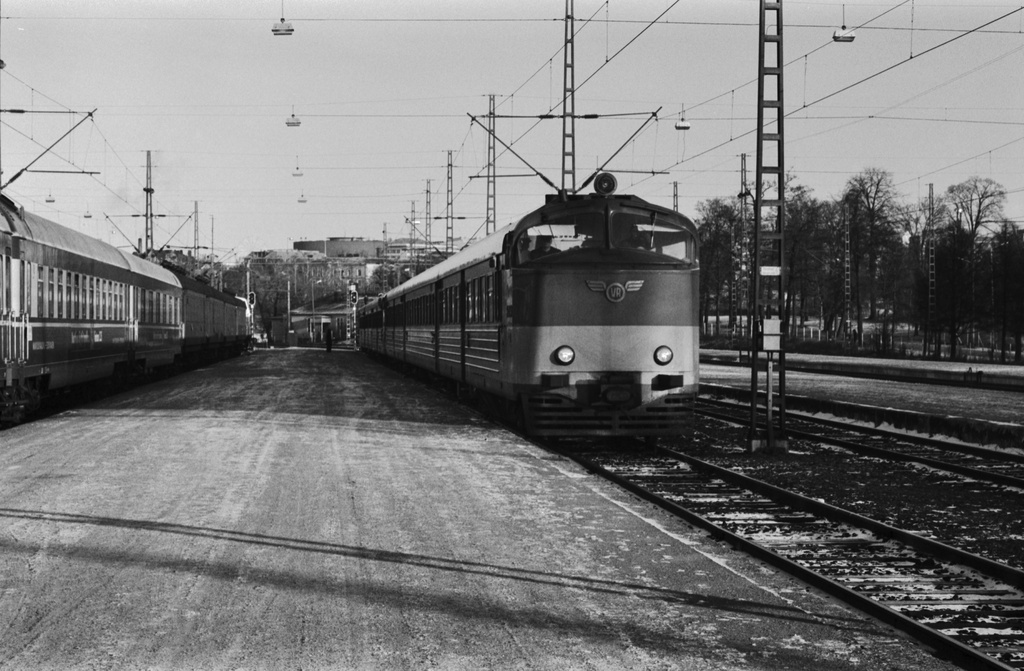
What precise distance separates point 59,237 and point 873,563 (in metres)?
17.2

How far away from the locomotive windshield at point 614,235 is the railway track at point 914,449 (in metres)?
3.61

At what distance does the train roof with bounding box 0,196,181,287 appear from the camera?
57.5ft

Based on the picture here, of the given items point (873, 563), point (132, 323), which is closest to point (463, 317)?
point (132, 323)

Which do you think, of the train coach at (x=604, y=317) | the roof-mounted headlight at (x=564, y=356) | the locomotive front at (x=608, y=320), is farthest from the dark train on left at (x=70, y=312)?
the roof-mounted headlight at (x=564, y=356)

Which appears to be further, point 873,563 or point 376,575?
point 873,563

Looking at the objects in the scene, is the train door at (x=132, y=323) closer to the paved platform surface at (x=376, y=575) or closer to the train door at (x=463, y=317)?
the train door at (x=463, y=317)

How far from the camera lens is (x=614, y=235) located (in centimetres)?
1475

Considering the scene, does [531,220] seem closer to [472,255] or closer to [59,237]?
[472,255]

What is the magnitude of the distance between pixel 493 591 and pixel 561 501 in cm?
358

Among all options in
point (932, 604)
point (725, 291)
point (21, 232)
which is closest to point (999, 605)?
point (932, 604)

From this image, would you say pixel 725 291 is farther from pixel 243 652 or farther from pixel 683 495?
pixel 243 652

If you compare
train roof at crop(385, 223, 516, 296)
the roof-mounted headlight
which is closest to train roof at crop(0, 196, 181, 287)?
train roof at crop(385, 223, 516, 296)

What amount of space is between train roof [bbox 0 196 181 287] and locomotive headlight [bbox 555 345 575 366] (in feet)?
28.6

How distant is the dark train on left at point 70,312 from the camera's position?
17281 mm
